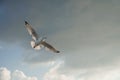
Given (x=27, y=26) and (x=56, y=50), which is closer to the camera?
(x=27, y=26)

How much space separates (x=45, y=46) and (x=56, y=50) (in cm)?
444

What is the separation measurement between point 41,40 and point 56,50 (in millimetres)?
7930

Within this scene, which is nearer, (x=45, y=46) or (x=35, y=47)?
(x=35, y=47)

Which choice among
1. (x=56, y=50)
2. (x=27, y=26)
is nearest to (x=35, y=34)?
(x=27, y=26)

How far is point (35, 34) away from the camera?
12900 cm

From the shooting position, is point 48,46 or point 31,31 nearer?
point 31,31

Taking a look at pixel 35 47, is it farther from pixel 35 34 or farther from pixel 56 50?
pixel 56 50

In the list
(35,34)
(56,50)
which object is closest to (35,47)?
(35,34)

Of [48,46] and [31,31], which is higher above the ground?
[48,46]

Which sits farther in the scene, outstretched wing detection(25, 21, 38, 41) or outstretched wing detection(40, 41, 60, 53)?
outstretched wing detection(40, 41, 60, 53)

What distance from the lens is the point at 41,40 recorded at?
133750mm

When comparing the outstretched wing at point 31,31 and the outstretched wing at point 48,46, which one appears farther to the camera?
the outstretched wing at point 48,46

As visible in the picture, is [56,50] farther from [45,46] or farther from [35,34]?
[35,34]

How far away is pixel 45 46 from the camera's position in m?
137
